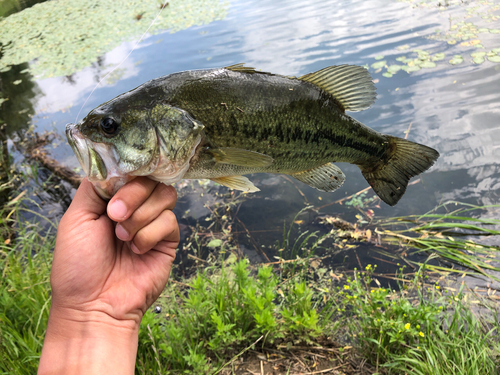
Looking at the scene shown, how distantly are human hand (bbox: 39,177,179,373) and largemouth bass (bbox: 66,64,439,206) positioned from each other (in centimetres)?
15

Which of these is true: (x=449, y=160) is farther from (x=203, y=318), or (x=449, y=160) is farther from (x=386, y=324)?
(x=203, y=318)

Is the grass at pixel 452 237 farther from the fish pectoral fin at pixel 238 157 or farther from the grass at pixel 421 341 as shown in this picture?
the fish pectoral fin at pixel 238 157

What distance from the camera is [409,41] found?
7.80 metres

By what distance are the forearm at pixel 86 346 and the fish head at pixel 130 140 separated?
29.1 inches

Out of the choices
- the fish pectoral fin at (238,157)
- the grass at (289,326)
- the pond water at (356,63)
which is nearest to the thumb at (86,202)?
the fish pectoral fin at (238,157)

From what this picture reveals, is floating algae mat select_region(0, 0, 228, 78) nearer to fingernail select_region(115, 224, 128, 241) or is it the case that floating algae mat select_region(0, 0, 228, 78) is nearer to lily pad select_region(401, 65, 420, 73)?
lily pad select_region(401, 65, 420, 73)

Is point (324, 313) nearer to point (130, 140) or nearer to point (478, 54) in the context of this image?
point (130, 140)

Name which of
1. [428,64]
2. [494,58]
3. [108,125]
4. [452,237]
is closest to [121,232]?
[108,125]

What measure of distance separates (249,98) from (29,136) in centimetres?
832

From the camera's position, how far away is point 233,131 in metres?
1.66

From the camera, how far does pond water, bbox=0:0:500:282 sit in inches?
190

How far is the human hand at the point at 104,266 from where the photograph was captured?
5.32 ft

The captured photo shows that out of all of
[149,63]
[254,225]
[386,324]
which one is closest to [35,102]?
[149,63]

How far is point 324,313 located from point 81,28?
48.3 feet
